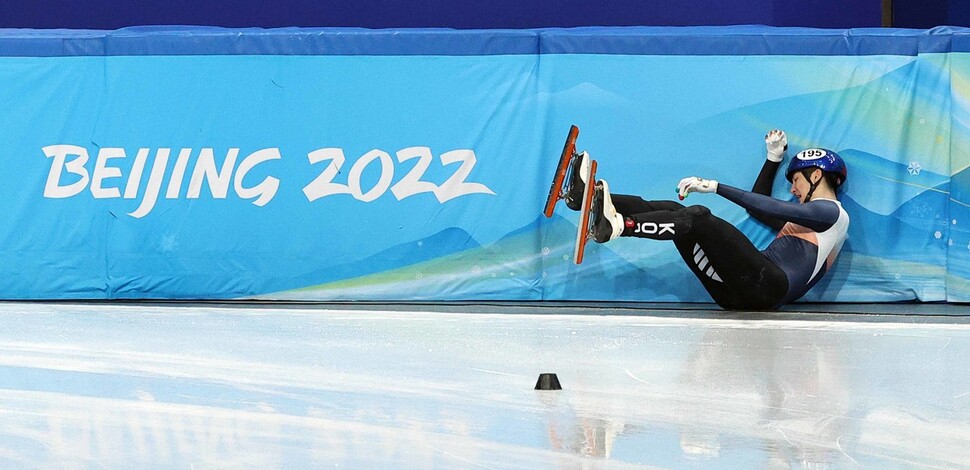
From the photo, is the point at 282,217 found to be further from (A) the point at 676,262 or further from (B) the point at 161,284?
(A) the point at 676,262

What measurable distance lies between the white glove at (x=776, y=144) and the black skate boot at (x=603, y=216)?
3.33 ft

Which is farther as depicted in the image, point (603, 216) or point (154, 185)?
point (154, 185)

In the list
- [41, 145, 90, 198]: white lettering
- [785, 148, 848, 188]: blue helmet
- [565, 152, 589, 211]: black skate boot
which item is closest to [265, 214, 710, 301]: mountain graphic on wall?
[565, 152, 589, 211]: black skate boot

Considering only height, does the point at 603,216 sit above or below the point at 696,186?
below

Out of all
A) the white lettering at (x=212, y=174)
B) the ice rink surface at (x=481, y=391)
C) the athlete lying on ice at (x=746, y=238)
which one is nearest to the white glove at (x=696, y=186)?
the athlete lying on ice at (x=746, y=238)

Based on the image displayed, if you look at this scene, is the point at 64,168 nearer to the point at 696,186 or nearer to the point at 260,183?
the point at 260,183

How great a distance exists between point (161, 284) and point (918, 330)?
12.6ft

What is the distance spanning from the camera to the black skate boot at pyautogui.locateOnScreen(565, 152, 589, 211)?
17.4 ft

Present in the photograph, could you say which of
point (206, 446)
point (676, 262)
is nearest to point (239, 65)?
point (676, 262)

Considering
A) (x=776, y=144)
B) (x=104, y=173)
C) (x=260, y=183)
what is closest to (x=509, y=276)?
(x=260, y=183)

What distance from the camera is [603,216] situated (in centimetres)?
531

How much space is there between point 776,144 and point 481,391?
301 cm

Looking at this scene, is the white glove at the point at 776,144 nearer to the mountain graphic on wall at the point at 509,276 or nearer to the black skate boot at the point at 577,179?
the mountain graphic on wall at the point at 509,276

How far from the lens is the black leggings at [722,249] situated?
544 centimetres
